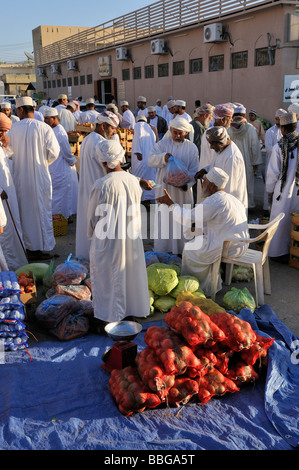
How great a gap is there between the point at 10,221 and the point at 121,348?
2865mm

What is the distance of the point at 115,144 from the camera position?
12.5ft

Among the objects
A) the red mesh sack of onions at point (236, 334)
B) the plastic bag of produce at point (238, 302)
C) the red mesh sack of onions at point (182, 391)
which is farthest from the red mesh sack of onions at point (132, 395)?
the plastic bag of produce at point (238, 302)

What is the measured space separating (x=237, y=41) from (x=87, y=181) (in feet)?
41.0

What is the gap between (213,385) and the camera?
3.17 meters

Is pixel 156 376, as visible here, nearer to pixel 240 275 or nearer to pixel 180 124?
pixel 240 275

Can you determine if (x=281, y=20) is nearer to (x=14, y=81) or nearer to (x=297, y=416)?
(x=297, y=416)

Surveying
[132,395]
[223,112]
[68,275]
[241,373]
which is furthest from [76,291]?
[223,112]

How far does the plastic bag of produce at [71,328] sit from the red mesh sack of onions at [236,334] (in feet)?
4.80

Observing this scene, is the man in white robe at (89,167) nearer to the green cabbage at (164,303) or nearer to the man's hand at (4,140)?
the man's hand at (4,140)

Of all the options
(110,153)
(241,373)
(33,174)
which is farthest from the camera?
(33,174)

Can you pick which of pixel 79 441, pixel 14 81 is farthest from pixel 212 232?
pixel 14 81

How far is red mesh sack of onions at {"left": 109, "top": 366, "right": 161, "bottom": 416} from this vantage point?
9.73 feet

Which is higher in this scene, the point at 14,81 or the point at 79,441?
the point at 14,81

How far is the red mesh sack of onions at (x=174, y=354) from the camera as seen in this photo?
299 cm
